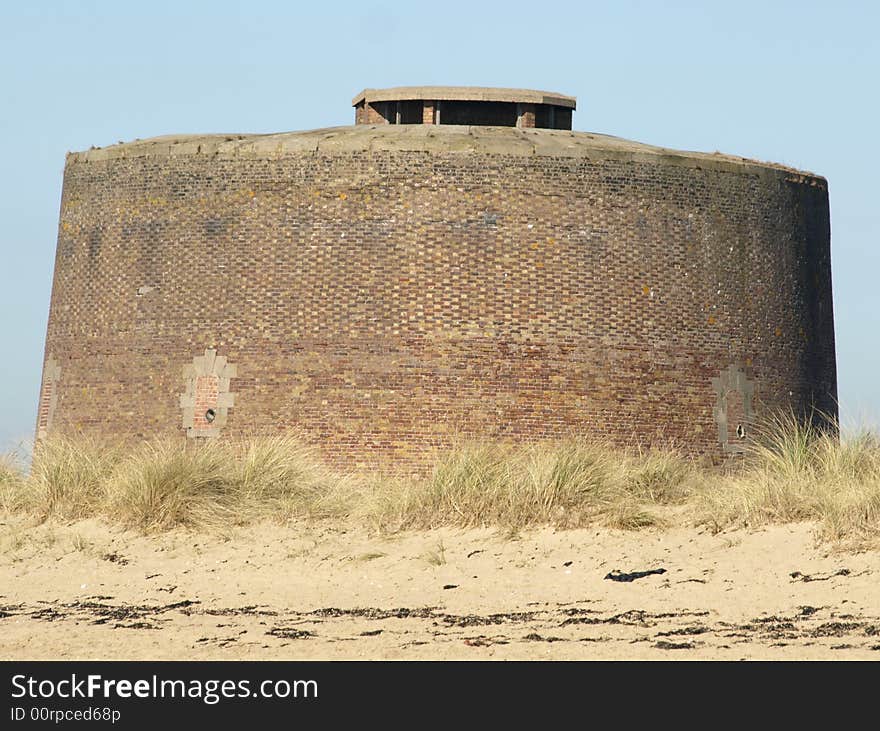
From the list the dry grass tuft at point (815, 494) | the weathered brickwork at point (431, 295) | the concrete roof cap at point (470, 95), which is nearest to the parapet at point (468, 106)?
the concrete roof cap at point (470, 95)

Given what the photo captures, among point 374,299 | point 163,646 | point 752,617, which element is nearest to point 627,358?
point 374,299

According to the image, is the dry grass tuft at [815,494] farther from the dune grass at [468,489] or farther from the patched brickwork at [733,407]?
the patched brickwork at [733,407]

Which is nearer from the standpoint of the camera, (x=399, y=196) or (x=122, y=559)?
(x=122, y=559)

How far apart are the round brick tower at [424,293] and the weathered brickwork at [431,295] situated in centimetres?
3

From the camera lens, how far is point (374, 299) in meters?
18.0

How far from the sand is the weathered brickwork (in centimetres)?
379

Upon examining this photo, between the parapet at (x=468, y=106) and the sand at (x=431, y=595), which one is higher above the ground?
the parapet at (x=468, y=106)

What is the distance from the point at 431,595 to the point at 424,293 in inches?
266

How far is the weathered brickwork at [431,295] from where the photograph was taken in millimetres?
17922

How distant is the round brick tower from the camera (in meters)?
17.9

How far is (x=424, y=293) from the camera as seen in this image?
17.9m

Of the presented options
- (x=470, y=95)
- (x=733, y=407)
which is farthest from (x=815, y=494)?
(x=470, y=95)

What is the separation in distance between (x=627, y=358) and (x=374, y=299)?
136 inches
